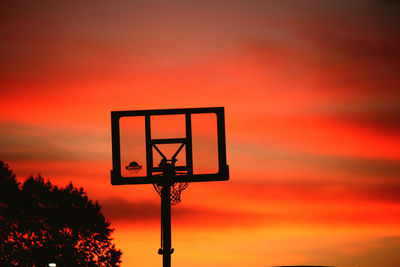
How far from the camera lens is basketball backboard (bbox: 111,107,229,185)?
21.1m

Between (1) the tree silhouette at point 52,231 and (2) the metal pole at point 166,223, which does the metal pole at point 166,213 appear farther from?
(1) the tree silhouette at point 52,231

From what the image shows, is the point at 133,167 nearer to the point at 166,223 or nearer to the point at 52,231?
the point at 166,223

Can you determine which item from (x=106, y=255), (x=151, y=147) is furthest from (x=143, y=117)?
(x=106, y=255)

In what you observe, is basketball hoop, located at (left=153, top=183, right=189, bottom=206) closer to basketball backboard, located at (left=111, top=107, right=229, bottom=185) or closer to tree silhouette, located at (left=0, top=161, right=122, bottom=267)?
basketball backboard, located at (left=111, top=107, right=229, bottom=185)

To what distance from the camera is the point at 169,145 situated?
2148 centimetres

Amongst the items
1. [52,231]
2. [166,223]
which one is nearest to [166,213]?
[166,223]

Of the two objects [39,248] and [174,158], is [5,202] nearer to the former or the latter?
[39,248]

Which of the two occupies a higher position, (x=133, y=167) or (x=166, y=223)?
(x=133, y=167)

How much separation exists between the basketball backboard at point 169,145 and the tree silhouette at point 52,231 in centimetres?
1958

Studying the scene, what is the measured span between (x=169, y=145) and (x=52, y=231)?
20.7 meters

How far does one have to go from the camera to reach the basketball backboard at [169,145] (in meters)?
21.1

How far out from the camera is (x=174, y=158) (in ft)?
70.5

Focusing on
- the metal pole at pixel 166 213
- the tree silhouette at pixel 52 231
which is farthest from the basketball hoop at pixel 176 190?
the tree silhouette at pixel 52 231

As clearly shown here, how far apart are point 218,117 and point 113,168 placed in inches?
126
